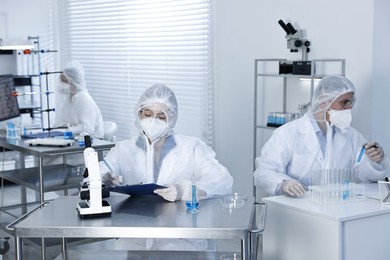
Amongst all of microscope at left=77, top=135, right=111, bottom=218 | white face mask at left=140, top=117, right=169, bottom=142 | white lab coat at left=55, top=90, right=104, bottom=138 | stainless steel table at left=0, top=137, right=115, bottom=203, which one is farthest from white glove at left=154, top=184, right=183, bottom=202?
white lab coat at left=55, top=90, right=104, bottom=138

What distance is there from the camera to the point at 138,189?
2.55 m

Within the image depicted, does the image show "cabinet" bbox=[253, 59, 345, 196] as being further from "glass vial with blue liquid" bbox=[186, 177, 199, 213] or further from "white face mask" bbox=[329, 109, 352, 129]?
"glass vial with blue liquid" bbox=[186, 177, 199, 213]

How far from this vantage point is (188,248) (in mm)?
2725

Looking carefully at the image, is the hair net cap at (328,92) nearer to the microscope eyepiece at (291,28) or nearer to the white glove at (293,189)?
the white glove at (293,189)

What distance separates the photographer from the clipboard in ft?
8.25

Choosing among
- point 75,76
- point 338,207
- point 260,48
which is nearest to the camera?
point 338,207

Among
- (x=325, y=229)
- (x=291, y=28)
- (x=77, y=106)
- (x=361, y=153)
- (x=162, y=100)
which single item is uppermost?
(x=291, y=28)

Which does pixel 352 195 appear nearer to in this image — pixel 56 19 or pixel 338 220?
pixel 338 220

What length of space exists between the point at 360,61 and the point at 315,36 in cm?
45

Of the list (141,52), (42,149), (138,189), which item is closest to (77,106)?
(141,52)

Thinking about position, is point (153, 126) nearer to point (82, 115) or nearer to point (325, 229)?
point (325, 229)

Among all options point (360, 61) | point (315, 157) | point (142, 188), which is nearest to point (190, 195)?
point (142, 188)

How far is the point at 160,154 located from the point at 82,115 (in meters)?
2.75

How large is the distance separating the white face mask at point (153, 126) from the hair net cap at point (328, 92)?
948 millimetres
